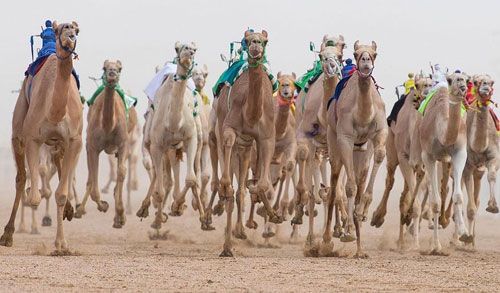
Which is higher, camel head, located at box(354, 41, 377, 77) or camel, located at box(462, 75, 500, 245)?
camel head, located at box(354, 41, 377, 77)

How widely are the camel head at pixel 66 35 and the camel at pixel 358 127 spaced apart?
319cm

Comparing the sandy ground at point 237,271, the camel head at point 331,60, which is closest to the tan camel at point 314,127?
the camel head at point 331,60

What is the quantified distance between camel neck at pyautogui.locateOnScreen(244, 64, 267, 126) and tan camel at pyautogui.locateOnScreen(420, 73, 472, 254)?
2.71 metres

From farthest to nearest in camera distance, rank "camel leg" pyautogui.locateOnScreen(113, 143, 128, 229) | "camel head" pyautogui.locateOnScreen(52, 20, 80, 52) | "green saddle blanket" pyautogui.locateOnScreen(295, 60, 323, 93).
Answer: "camel leg" pyautogui.locateOnScreen(113, 143, 128, 229), "green saddle blanket" pyautogui.locateOnScreen(295, 60, 323, 93), "camel head" pyautogui.locateOnScreen(52, 20, 80, 52)

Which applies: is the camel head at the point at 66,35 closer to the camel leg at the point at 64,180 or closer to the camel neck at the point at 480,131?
the camel leg at the point at 64,180

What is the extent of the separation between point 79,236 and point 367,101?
26.6 feet

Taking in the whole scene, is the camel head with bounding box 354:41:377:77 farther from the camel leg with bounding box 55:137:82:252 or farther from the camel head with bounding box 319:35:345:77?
the camel leg with bounding box 55:137:82:252

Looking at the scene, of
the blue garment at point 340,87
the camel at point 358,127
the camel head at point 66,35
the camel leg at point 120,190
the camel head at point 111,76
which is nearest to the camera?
the camel head at point 66,35

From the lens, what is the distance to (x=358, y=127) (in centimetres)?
1382

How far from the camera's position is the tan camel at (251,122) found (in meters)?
13.4

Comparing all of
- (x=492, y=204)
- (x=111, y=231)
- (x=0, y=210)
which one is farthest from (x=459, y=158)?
(x=0, y=210)

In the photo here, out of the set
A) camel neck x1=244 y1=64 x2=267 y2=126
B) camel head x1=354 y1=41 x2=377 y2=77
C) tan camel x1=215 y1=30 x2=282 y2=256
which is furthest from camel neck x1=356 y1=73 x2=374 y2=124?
camel neck x1=244 y1=64 x2=267 y2=126

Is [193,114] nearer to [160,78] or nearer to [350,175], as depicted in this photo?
[160,78]

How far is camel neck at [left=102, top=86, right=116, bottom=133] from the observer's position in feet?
54.6
